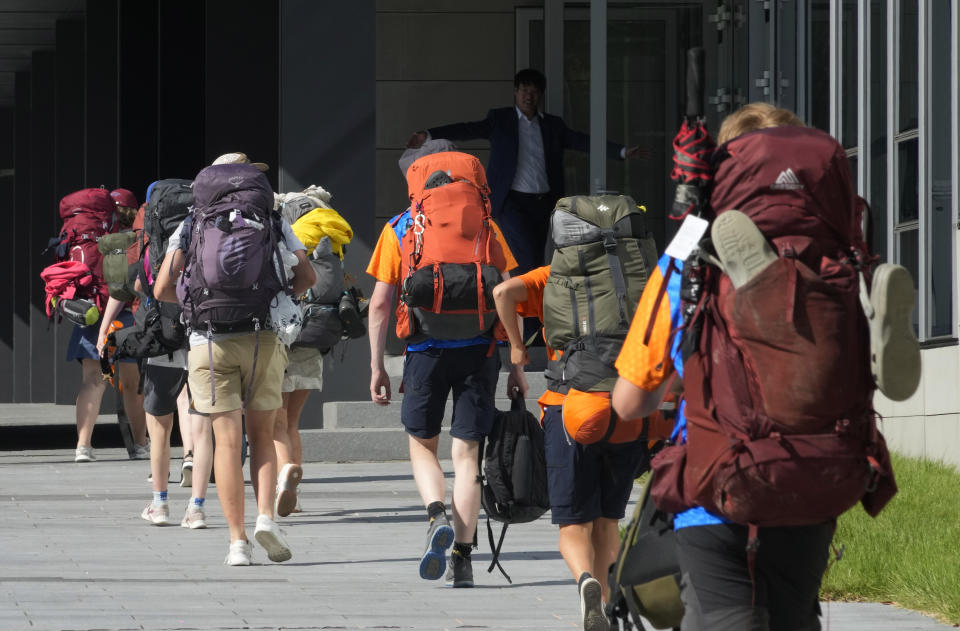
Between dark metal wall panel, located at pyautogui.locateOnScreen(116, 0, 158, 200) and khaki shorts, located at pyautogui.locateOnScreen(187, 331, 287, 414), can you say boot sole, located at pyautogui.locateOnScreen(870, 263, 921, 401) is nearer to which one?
khaki shorts, located at pyautogui.locateOnScreen(187, 331, 287, 414)

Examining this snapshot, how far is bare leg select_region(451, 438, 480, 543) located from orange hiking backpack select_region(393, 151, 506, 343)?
19.8 inches

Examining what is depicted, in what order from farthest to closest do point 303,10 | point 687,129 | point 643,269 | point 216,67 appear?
point 216,67
point 303,10
point 643,269
point 687,129

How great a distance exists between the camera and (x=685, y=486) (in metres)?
3.74

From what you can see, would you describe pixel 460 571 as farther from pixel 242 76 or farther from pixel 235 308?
pixel 242 76

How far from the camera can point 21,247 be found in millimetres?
33406

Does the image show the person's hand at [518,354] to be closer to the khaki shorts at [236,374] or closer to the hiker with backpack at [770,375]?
the khaki shorts at [236,374]

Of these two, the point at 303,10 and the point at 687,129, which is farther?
the point at 303,10

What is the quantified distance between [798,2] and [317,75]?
14.0 ft

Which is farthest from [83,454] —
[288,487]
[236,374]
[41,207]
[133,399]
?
[41,207]

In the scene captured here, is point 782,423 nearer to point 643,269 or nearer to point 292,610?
point 643,269

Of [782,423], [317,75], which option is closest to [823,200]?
[782,423]

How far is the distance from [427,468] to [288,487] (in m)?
2.26

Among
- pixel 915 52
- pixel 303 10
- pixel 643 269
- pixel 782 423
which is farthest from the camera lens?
pixel 303 10

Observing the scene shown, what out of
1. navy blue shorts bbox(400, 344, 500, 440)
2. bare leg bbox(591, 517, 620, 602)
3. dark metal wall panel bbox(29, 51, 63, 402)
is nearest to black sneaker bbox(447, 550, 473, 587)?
navy blue shorts bbox(400, 344, 500, 440)
